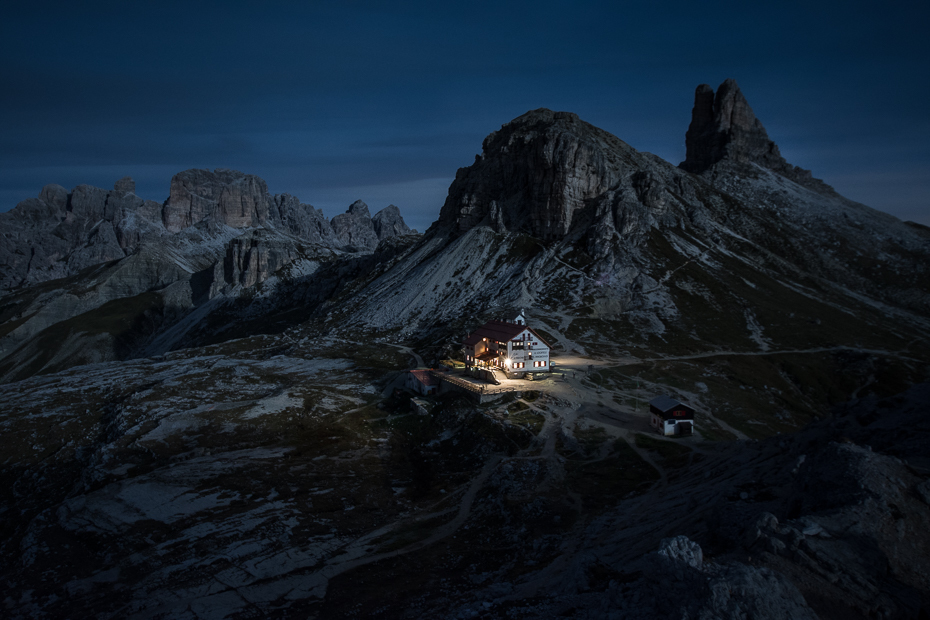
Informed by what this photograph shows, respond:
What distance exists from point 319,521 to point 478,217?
463ft

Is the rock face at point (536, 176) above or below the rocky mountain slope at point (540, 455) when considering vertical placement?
above

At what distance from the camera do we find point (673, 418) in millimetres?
53719

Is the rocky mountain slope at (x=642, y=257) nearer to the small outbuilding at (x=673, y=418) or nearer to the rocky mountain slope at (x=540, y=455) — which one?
the rocky mountain slope at (x=540, y=455)

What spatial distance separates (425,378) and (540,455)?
32266 millimetres

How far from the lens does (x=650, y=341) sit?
10000 cm

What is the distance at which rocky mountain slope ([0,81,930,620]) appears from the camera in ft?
67.1

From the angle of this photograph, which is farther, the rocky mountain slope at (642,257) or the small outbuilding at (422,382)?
the rocky mountain slope at (642,257)

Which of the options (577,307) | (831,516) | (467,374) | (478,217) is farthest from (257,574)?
(478,217)

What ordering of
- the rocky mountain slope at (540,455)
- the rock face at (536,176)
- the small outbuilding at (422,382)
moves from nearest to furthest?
1. the rocky mountain slope at (540,455)
2. the small outbuilding at (422,382)
3. the rock face at (536,176)

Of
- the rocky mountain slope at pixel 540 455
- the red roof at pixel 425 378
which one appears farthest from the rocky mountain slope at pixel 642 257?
the red roof at pixel 425 378

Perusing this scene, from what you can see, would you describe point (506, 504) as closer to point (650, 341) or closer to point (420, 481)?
point (420, 481)

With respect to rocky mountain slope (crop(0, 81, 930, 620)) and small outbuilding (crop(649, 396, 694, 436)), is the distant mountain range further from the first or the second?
small outbuilding (crop(649, 396, 694, 436))

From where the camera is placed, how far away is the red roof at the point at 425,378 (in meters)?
78.4

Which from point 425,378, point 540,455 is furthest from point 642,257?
point 540,455
